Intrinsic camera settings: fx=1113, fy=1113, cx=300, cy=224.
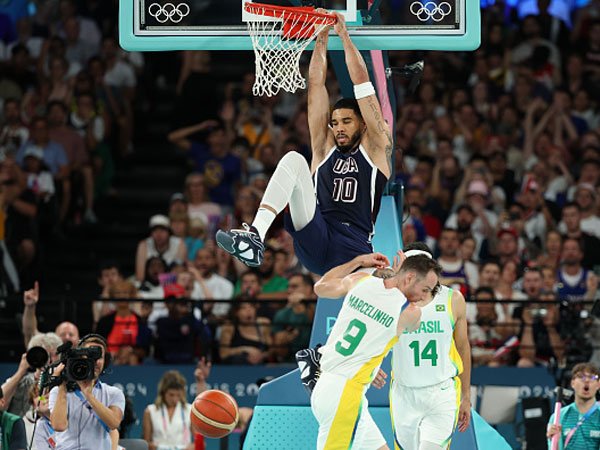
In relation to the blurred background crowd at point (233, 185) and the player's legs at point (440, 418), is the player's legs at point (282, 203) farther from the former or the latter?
the blurred background crowd at point (233, 185)

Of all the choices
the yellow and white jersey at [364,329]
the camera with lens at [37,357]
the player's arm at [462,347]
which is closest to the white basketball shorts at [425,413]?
the player's arm at [462,347]

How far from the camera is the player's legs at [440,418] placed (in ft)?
28.1

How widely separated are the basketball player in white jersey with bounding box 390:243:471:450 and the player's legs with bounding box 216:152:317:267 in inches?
45.6

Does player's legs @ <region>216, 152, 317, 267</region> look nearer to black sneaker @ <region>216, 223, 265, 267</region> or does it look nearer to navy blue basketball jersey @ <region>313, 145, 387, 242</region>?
black sneaker @ <region>216, 223, 265, 267</region>

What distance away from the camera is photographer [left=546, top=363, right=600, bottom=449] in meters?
10.7

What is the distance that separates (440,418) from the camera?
8.64m

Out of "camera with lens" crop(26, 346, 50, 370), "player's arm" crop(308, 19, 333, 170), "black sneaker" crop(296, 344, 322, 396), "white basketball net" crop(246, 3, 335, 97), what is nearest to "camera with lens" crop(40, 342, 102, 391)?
"camera with lens" crop(26, 346, 50, 370)

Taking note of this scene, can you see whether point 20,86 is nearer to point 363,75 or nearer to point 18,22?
point 18,22

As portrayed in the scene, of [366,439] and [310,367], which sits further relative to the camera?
[310,367]

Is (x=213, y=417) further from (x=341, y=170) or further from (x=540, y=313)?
(x=540, y=313)

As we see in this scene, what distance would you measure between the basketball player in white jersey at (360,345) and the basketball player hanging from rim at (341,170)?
0.46 metres

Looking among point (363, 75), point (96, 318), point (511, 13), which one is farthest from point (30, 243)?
point (511, 13)

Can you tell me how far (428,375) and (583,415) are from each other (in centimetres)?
274

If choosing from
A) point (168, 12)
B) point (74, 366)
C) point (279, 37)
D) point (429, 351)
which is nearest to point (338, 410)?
point (429, 351)
